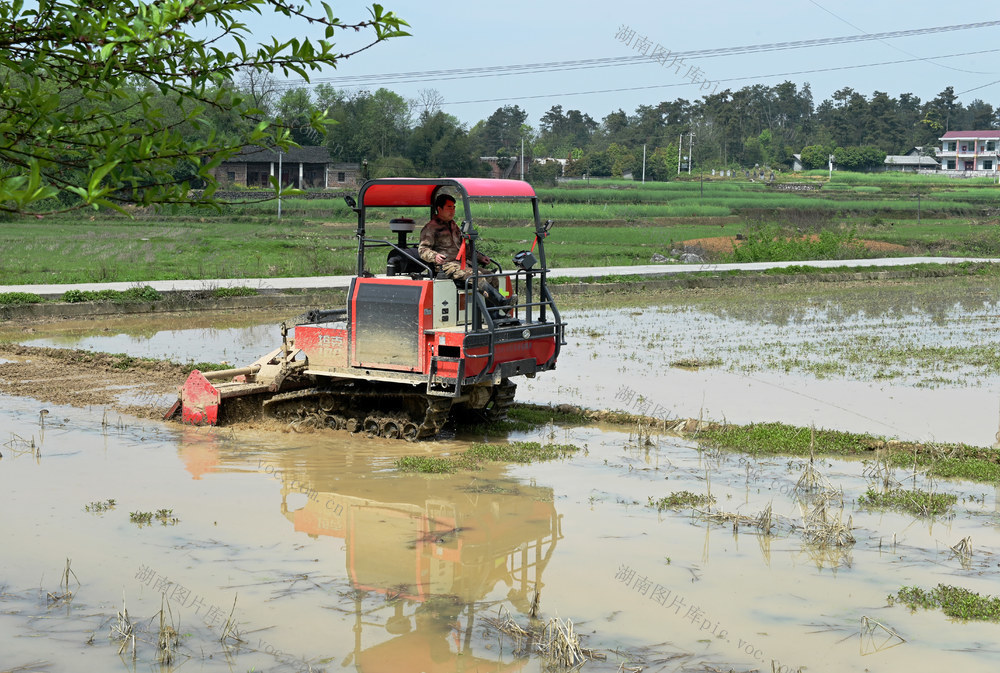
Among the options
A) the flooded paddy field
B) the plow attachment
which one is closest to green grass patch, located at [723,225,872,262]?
the flooded paddy field

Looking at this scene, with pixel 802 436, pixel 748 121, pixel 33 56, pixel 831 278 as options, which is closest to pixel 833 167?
pixel 748 121

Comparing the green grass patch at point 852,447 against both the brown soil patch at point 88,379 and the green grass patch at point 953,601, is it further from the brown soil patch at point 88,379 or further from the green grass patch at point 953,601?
the brown soil patch at point 88,379

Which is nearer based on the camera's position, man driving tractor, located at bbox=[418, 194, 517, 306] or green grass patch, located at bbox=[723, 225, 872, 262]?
man driving tractor, located at bbox=[418, 194, 517, 306]

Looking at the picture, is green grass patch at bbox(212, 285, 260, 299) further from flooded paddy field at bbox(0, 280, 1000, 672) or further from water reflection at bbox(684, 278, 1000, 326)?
water reflection at bbox(684, 278, 1000, 326)

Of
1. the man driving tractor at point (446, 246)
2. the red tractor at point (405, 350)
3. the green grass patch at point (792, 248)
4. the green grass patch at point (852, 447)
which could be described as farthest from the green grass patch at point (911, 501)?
the green grass patch at point (792, 248)

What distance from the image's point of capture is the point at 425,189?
31.9 feet

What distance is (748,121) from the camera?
108 metres

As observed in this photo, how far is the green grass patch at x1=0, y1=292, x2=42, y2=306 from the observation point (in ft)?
57.1

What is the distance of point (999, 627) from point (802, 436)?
157 inches

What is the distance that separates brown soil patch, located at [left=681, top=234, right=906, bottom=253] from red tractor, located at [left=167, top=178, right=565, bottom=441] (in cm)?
2421

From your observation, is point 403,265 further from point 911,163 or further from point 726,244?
point 911,163

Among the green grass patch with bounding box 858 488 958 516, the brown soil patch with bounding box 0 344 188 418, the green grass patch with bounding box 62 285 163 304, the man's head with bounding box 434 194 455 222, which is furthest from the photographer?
the green grass patch with bounding box 62 285 163 304

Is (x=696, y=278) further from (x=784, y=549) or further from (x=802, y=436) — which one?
(x=784, y=549)

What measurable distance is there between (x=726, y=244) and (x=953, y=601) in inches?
1158
